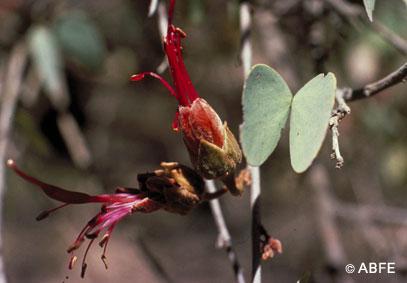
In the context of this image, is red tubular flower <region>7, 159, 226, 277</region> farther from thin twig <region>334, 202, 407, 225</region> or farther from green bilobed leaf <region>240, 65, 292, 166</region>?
thin twig <region>334, 202, 407, 225</region>

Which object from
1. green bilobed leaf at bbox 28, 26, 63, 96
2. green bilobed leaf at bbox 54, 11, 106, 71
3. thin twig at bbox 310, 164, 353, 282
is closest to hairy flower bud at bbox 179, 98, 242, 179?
thin twig at bbox 310, 164, 353, 282

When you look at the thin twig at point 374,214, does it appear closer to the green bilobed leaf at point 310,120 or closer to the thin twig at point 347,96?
the thin twig at point 347,96

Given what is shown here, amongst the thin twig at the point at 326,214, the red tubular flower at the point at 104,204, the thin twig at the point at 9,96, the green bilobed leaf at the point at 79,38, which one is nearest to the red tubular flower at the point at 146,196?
the red tubular flower at the point at 104,204

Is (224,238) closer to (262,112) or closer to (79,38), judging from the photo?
(262,112)

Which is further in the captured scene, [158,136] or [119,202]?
[158,136]

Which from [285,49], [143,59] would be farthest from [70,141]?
[285,49]

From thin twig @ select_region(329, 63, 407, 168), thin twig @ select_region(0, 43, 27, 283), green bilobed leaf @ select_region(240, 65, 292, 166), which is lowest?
thin twig @ select_region(0, 43, 27, 283)

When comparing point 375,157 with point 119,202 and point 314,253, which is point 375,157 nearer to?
point 314,253
